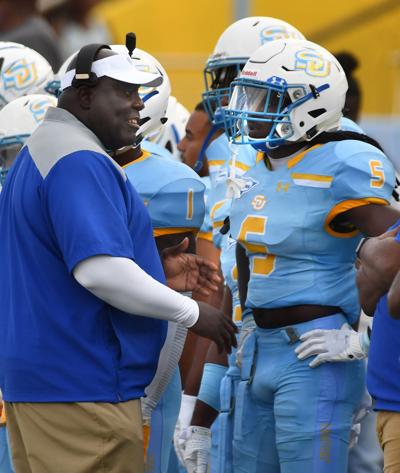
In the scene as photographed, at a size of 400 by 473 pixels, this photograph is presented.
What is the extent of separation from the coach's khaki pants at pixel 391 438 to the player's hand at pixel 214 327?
55 centimetres

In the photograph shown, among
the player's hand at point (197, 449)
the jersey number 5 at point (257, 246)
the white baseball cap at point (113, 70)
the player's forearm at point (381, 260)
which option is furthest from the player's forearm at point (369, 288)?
the player's hand at point (197, 449)

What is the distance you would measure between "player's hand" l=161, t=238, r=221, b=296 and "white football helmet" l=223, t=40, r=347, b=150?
54cm

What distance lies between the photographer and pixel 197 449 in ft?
16.6

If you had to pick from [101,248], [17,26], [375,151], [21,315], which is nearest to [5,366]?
[21,315]

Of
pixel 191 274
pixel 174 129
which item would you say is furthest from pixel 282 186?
pixel 174 129

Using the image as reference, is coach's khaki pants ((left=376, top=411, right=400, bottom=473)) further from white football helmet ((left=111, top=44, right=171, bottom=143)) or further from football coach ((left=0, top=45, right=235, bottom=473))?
white football helmet ((left=111, top=44, right=171, bottom=143))

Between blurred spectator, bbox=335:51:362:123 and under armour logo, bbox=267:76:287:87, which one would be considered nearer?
under armour logo, bbox=267:76:287:87

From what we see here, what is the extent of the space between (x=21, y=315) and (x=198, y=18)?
835cm

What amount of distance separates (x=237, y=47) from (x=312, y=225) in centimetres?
156

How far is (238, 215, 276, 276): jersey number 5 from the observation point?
15.4 ft

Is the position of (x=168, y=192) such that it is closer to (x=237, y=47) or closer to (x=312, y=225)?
(x=312, y=225)

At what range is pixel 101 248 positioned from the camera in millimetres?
3770

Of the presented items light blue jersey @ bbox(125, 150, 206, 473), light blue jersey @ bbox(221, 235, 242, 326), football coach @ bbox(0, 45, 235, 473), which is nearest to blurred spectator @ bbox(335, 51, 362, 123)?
light blue jersey @ bbox(221, 235, 242, 326)

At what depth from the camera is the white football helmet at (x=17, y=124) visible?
18.2 feet
